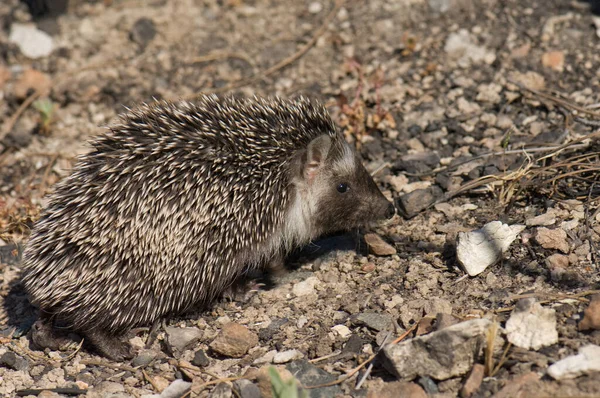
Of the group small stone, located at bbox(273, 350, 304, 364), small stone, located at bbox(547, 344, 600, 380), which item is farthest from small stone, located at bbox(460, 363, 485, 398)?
small stone, located at bbox(273, 350, 304, 364)

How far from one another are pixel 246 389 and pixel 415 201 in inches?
110

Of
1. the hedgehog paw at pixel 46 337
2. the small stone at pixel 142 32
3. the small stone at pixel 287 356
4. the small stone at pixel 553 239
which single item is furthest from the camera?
the small stone at pixel 142 32

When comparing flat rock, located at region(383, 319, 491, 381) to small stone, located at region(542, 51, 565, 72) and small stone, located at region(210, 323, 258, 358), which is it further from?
small stone, located at region(542, 51, 565, 72)

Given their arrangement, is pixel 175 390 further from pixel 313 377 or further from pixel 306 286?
pixel 306 286

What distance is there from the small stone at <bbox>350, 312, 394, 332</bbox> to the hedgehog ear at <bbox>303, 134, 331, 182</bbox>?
1481 mm

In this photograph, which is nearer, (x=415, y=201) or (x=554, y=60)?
(x=415, y=201)

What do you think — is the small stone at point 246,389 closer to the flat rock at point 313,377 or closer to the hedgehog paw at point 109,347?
the flat rock at point 313,377

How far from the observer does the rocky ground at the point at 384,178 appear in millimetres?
5488

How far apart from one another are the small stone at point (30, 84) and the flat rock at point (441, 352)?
6.71 meters

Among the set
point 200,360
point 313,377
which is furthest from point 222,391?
point 313,377

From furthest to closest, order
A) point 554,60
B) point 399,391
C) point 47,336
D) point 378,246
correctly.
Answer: point 554,60, point 378,246, point 47,336, point 399,391

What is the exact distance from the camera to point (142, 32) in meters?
10.4

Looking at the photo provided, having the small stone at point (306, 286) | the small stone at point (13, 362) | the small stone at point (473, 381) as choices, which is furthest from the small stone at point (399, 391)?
the small stone at point (13, 362)

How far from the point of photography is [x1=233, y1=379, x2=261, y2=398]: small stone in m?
5.52
